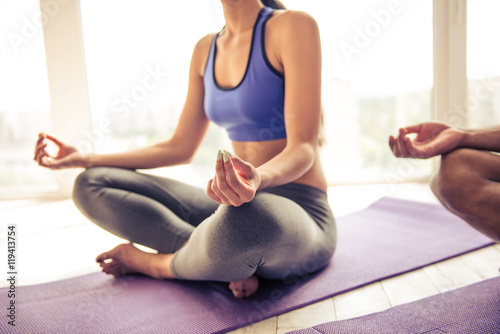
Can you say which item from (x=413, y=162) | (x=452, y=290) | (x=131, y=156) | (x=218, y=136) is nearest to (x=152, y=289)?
(x=131, y=156)

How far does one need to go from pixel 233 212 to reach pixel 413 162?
2367 millimetres

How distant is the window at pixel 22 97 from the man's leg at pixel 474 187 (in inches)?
106

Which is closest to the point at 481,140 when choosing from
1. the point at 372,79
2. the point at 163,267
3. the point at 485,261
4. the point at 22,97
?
the point at 485,261

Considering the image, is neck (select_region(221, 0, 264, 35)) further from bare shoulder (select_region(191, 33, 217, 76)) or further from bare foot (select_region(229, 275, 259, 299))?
bare foot (select_region(229, 275, 259, 299))

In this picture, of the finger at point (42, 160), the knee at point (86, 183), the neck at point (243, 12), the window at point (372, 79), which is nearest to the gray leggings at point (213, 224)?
the knee at point (86, 183)

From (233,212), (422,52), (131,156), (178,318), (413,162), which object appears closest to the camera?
(233,212)

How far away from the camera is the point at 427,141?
100 centimetres

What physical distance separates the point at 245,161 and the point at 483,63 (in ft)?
7.49

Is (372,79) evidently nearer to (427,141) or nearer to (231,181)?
(427,141)

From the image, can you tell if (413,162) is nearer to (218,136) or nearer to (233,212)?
(218,136)

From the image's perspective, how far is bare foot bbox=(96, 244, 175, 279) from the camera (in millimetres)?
1223

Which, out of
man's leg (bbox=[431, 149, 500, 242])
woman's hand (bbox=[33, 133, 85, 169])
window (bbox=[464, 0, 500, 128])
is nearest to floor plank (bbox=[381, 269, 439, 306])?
man's leg (bbox=[431, 149, 500, 242])

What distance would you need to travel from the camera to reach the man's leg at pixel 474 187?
0.84m

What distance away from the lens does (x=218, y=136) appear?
9.78 feet
